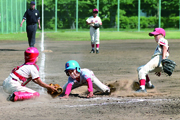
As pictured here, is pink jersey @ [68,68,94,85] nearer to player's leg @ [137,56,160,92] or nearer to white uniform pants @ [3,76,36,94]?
white uniform pants @ [3,76,36,94]

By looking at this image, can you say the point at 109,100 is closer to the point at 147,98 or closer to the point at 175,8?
the point at 147,98

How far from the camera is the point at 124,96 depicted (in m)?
6.62

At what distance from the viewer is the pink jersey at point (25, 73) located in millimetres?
6113

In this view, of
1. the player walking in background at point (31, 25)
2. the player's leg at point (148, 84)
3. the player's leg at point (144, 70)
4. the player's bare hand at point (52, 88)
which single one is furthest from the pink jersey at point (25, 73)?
the player walking in background at point (31, 25)

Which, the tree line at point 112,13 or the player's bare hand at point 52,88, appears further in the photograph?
the tree line at point 112,13

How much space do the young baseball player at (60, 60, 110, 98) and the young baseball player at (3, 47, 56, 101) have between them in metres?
0.47

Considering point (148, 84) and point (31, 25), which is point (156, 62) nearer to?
point (148, 84)

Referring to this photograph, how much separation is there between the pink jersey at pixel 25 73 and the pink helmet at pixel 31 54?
0.32 feet

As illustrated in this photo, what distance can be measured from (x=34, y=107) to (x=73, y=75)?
1.17 m

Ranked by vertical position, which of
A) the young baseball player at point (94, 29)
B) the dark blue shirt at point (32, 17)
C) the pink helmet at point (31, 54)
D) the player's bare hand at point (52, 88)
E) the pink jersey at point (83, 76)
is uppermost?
the dark blue shirt at point (32, 17)

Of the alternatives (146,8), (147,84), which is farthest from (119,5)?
(147,84)

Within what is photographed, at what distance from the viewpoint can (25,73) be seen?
6191 mm

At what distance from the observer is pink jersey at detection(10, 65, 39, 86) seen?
20.1ft

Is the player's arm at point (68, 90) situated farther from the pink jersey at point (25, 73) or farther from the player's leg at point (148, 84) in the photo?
the player's leg at point (148, 84)
